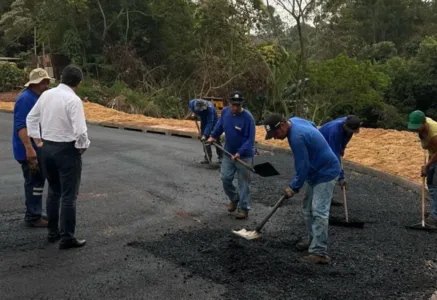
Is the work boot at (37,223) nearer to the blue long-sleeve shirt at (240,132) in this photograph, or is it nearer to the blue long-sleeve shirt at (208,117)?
the blue long-sleeve shirt at (240,132)

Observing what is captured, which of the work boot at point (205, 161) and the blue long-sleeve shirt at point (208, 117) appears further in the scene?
the work boot at point (205, 161)

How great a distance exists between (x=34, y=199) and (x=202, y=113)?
4.26 metres

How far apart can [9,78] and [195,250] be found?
20170 mm

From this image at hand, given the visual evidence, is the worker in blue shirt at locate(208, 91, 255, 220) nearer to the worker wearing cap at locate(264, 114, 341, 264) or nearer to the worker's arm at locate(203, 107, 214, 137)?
the worker wearing cap at locate(264, 114, 341, 264)

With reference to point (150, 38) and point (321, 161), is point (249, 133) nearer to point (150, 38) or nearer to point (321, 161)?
point (321, 161)

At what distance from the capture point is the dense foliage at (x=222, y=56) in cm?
1978

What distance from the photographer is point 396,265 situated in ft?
16.1

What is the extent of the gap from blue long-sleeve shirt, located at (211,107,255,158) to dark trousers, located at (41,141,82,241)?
7.39 ft

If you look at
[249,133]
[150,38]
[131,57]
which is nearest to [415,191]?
[249,133]

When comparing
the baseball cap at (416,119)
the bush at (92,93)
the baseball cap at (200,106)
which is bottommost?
the bush at (92,93)

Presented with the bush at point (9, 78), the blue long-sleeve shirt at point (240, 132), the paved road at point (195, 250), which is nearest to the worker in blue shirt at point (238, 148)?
the blue long-sleeve shirt at point (240, 132)

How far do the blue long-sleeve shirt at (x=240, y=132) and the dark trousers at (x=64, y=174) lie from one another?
7.39 ft

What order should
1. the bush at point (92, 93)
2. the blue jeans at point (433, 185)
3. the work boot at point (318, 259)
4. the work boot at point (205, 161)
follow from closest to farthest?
the work boot at point (318, 259), the blue jeans at point (433, 185), the work boot at point (205, 161), the bush at point (92, 93)

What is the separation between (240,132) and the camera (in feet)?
21.5
